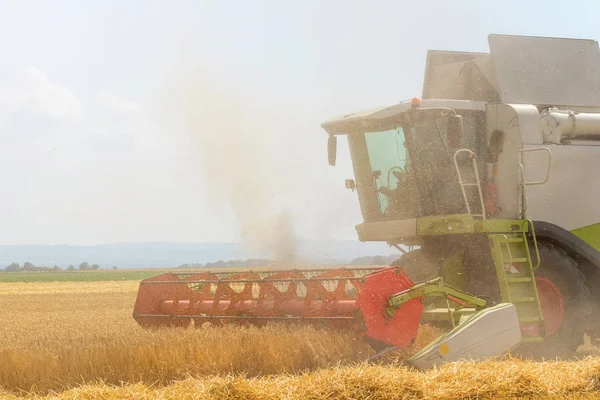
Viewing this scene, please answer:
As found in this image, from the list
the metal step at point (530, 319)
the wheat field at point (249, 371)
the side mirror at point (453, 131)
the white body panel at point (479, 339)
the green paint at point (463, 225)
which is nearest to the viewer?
the wheat field at point (249, 371)

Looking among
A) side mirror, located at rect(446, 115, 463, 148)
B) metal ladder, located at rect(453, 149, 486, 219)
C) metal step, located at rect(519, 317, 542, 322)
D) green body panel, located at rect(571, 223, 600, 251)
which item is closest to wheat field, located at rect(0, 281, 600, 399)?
metal step, located at rect(519, 317, 542, 322)

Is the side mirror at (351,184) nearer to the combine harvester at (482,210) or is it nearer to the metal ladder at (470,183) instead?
the combine harvester at (482,210)

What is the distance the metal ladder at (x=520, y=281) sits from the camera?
690 cm

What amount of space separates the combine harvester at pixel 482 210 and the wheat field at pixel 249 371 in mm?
489

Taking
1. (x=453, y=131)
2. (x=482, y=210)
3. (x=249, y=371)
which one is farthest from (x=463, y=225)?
(x=249, y=371)

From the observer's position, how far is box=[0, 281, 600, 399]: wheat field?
502 cm

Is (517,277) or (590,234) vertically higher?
(590,234)

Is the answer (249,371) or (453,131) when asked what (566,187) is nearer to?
(453,131)

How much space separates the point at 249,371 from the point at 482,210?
282 cm

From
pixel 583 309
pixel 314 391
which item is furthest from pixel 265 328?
pixel 583 309

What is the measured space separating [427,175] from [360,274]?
149 cm

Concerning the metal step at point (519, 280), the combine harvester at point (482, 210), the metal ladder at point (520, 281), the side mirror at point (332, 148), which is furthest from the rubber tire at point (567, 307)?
the side mirror at point (332, 148)

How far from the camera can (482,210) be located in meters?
7.35

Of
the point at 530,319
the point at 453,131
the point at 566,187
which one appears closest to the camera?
the point at 530,319
